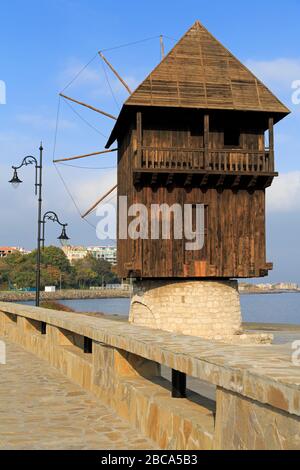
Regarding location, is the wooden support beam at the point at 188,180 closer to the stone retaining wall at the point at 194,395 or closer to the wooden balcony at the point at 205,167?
the wooden balcony at the point at 205,167

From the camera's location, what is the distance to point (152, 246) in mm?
24766

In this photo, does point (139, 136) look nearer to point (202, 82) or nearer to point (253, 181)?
point (202, 82)

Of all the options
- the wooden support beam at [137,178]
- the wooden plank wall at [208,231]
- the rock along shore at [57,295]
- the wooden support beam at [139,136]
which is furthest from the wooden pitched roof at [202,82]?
the rock along shore at [57,295]

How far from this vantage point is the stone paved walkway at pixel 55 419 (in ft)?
21.7

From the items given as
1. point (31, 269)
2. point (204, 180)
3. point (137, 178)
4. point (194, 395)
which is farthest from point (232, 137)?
point (31, 269)

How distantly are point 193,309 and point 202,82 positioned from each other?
9.80 m

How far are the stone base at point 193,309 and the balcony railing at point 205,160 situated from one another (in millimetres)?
4892

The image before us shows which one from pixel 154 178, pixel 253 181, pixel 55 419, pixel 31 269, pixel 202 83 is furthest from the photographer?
pixel 31 269

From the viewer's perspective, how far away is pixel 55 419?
7.79 meters

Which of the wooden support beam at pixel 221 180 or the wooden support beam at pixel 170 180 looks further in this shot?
the wooden support beam at pixel 221 180

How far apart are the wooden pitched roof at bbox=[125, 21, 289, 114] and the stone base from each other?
7.63m

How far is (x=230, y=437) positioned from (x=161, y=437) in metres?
1.70

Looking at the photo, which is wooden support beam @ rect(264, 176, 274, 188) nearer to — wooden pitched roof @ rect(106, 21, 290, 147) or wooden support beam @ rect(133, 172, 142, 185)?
wooden pitched roof @ rect(106, 21, 290, 147)
